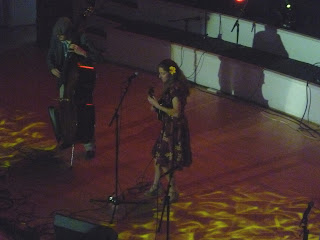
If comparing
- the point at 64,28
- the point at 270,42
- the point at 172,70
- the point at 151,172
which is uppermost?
the point at 64,28

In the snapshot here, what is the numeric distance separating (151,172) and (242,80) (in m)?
2.86

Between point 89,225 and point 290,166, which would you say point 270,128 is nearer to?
point 290,166

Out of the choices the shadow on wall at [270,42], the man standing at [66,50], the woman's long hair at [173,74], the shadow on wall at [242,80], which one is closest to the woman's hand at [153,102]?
the woman's long hair at [173,74]

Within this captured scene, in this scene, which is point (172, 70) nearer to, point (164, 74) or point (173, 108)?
point (164, 74)

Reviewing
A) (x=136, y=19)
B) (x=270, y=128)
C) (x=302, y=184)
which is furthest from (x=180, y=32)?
(x=302, y=184)

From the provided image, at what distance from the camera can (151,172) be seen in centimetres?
729

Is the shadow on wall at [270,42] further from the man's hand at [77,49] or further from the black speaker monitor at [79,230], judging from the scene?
the black speaker monitor at [79,230]

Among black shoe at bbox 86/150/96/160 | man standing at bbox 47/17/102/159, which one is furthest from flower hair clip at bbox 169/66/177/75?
black shoe at bbox 86/150/96/160

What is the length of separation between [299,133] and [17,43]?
580cm

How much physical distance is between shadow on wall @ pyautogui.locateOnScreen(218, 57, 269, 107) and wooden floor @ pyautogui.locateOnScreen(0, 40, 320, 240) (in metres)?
0.18

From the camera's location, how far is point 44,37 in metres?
11.7

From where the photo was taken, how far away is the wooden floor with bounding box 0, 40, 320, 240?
6.27 meters

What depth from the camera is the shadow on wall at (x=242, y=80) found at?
9391 millimetres

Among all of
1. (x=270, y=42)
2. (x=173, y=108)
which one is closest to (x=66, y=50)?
(x=173, y=108)
